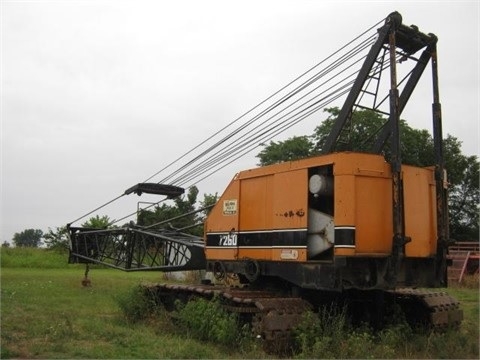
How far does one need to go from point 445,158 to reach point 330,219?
3684 centimetres

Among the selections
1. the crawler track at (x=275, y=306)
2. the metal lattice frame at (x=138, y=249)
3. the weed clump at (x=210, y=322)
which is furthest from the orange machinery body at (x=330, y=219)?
the metal lattice frame at (x=138, y=249)

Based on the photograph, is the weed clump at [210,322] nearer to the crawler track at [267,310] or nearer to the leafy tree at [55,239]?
the crawler track at [267,310]

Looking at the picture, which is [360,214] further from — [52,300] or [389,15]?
[52,300]

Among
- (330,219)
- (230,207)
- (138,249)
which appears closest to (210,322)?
(230,207)

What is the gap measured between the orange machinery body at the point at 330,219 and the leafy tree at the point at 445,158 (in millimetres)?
24099

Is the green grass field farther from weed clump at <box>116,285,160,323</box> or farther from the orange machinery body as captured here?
the orange machinery body

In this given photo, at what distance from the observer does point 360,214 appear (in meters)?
8.59

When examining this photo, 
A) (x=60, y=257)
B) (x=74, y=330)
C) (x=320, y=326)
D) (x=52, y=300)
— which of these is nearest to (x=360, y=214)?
(x=320, y=326)

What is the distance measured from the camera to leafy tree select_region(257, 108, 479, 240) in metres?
37.2

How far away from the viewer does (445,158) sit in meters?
42.7

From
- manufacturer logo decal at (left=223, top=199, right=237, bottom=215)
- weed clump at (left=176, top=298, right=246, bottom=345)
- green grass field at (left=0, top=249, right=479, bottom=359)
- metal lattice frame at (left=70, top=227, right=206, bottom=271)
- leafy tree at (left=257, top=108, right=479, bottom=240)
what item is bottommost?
green grass field at (left=0, top=249, right=479, bottom=359)

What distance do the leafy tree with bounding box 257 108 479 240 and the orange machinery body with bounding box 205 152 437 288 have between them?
79.1 feet

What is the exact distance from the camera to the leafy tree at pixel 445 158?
1466 inches

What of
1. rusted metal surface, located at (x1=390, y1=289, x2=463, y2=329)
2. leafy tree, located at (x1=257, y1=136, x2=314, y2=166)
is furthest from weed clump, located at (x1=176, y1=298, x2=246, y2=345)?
leafy tree, located at (x1=257, y1=136, x2=314, y2=166)
